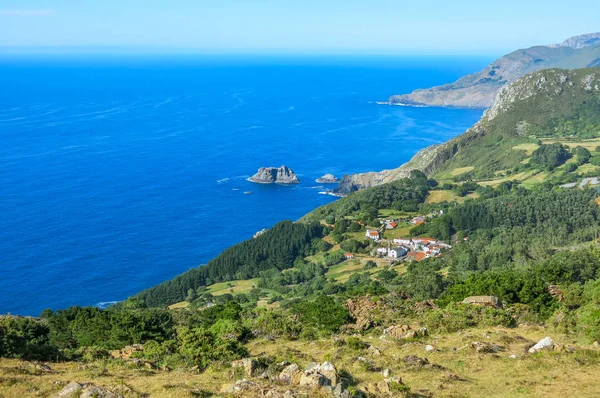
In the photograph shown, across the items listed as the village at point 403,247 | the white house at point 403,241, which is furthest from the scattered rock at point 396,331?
the white house at point 403,241

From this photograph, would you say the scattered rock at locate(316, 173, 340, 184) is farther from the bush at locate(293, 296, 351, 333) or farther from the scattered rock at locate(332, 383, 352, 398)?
the scattered rock at locate(332, 383, 352, 398)

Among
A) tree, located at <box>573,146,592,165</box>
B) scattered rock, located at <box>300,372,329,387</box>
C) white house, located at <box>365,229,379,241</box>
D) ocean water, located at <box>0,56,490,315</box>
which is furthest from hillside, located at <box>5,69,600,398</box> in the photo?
tree, located at <box>573,146,592,165</box>

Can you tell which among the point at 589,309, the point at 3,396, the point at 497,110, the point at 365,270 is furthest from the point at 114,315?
the point at 497,110

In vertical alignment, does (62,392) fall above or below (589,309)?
above

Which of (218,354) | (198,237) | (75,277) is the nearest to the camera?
(218,354)

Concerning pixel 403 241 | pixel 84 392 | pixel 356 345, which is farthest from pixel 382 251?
pixel 84 392

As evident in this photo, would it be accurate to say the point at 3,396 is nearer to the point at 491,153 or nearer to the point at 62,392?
the point at 62,392
